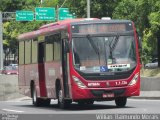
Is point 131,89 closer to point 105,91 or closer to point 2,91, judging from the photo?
point 105,91

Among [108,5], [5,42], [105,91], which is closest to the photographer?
[105,91]

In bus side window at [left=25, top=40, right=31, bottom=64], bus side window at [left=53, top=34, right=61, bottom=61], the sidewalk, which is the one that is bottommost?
the sidewalk

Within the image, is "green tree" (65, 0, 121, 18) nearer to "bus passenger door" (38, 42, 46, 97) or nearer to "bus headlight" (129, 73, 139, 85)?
"bus passenger door" (38, 42, 46, 97)

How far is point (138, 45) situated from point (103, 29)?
1.35 m

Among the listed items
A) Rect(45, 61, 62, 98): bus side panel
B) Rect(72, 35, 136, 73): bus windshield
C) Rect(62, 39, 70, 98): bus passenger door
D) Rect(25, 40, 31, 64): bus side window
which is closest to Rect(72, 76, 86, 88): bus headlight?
Rect(72, 35, 136, 73): bus windshield

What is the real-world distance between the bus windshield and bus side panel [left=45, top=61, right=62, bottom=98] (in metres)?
1.42

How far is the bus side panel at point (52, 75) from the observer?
24005 mm

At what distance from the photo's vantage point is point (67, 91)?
75.6 ft

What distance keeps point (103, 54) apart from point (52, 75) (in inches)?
123

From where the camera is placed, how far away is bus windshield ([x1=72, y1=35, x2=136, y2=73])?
22.4 meters

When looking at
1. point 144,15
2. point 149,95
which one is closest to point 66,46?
point 149,95

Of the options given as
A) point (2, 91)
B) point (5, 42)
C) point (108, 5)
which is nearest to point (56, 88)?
point (2, 91)

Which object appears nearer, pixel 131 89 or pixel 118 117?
pixel 118 117

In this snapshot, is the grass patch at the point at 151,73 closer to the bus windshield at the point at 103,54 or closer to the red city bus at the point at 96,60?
the red city bus at the point at 96,60
